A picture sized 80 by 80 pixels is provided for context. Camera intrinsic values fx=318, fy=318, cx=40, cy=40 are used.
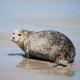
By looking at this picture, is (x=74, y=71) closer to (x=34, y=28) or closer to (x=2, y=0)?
(x=34, y=28)

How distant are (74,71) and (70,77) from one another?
643 mm

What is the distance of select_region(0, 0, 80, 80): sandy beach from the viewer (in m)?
6.91

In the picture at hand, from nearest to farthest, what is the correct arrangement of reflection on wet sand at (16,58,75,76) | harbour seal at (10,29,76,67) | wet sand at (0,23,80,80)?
wet sand at (0,23,80,80) → reflection on wet sand at (16,58,75,76) → harbour seal at (10,29,76,67)

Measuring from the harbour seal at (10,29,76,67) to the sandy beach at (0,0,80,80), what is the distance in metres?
0.19

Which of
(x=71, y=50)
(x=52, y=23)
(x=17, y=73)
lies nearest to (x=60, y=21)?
(x=52, y=23)

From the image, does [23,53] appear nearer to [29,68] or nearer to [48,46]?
[48,46]

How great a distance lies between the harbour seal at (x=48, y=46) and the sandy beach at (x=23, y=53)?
194mm

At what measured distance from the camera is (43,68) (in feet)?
25.0

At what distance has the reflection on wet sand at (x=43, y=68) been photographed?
7231 mm

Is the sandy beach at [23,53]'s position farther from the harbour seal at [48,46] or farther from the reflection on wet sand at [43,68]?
the harbour seal at [48,46]

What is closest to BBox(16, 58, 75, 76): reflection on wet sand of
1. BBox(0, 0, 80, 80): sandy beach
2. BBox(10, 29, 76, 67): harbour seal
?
BBox(0, 0, 80, 80): sandy beach

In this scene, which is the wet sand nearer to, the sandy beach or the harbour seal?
the sandy beach

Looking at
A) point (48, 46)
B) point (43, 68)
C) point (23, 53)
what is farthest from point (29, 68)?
point (23, 53)

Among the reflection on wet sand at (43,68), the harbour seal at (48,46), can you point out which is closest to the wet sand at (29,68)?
the reflection on wet sand at (43,68)
